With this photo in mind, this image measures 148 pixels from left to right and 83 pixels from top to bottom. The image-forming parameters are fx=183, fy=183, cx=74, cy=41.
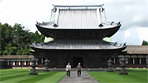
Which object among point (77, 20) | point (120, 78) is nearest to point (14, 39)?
point (77, 20)

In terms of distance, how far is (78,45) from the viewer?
40.2 meters

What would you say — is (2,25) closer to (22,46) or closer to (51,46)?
(22,46)

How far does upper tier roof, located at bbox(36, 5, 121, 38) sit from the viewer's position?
132 feet

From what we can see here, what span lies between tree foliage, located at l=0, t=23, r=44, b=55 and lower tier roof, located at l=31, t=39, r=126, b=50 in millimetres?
34554

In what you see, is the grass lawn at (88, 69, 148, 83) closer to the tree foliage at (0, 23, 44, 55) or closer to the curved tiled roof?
the curved tiled roof

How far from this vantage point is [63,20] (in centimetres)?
4509

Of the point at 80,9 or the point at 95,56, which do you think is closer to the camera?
the point at 95,56

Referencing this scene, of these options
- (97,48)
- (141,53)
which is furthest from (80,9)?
(141,53)

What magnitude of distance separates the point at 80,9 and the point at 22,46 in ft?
128

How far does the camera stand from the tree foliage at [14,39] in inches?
2874

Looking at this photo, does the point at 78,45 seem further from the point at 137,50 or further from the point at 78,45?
the point at 137,50

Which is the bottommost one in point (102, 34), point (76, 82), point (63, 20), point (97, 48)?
point (76, 82)

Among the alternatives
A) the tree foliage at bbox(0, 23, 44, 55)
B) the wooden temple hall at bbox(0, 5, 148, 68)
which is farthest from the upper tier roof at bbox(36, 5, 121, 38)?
the tree foliage at bbox(0, 23, 44, 55)

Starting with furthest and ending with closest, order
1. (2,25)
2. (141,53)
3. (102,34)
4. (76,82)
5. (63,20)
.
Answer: (2,25) < (141,53) < (63,20) < (102,34) < (76,82)
